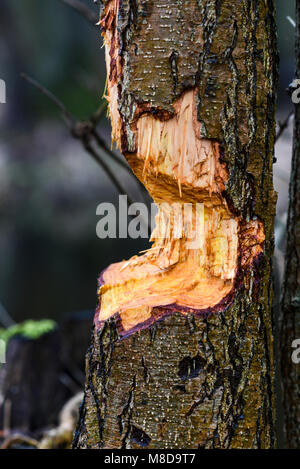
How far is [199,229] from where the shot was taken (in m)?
1.10

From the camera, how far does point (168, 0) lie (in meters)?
1.02

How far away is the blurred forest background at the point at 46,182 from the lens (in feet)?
17.9

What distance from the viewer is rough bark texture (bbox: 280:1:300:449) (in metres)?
1.42

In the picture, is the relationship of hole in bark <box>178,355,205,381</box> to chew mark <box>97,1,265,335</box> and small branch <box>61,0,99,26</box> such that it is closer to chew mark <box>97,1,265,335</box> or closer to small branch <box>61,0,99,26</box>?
chew mark <box>97,1,265,335</box>

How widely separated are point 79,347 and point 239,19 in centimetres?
195

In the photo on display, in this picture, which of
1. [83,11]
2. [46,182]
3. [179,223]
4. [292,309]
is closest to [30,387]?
[292,309]

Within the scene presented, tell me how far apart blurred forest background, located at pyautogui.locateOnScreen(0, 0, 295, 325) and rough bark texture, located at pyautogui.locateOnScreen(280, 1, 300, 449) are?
387 cm

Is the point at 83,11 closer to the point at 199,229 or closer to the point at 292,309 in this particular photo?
the point at 199,229

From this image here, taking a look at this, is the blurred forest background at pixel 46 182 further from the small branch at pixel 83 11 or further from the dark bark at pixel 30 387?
the small branch at pixel 83 11

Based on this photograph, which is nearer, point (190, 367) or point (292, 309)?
point (190, 367)

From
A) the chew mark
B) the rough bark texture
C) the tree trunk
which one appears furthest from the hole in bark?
the rough bark texture

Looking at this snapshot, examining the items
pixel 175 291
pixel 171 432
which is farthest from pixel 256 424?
pixel 175 291

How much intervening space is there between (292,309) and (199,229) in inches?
20.3
